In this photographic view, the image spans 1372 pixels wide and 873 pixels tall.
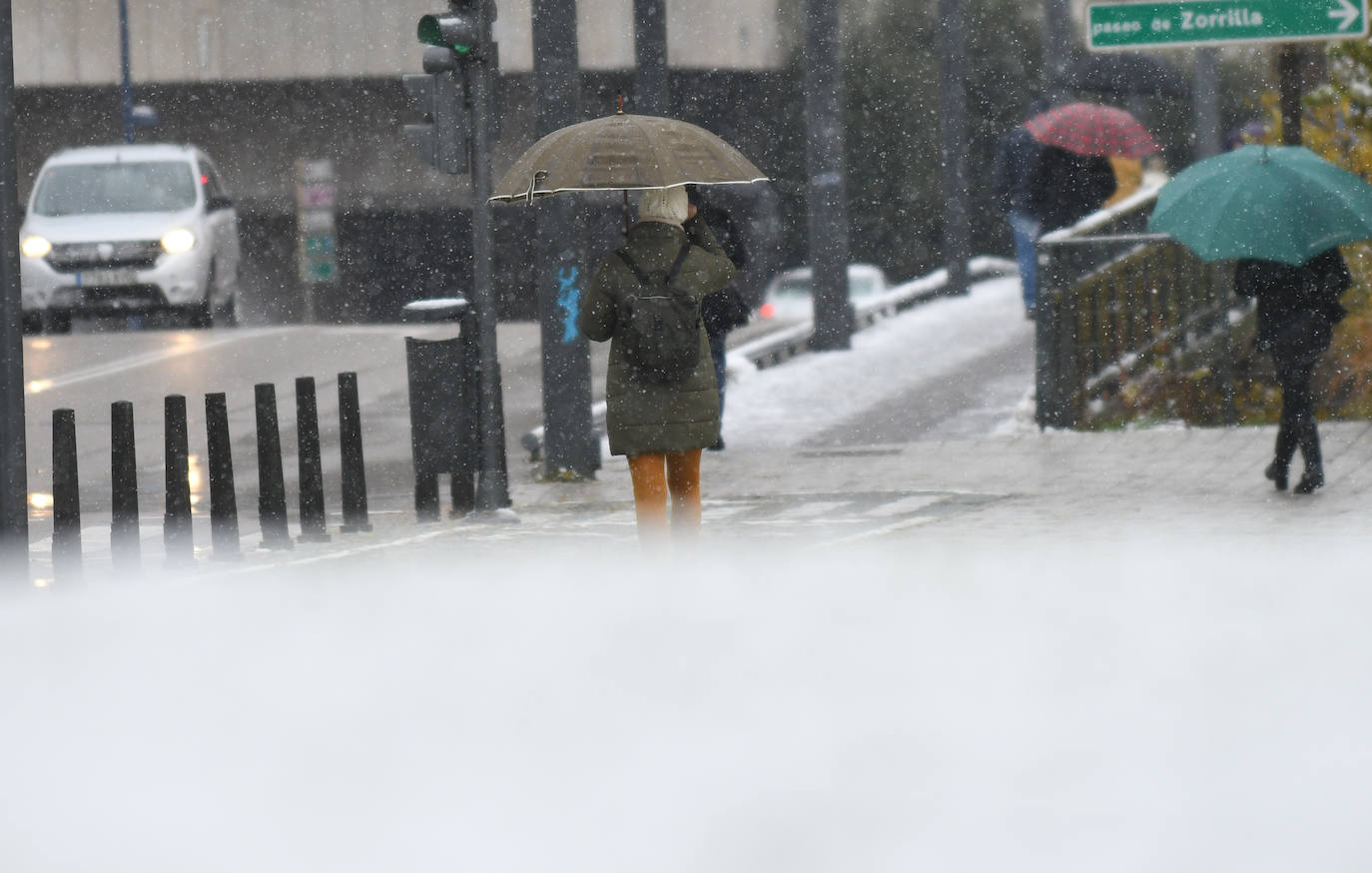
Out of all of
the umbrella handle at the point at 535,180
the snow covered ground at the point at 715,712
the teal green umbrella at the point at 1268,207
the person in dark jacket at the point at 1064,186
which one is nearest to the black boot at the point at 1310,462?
the teal green umbrella at the point at 1268,207

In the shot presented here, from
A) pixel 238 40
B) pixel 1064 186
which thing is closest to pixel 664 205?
pixel 1064 186

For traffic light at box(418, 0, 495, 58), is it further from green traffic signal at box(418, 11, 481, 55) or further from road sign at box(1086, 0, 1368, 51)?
road sign at box(1086, 0, 1368, 51)

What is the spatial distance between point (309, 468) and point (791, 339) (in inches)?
388

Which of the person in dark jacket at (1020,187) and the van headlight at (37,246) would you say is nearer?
the person in dark jacket at (1020,187)

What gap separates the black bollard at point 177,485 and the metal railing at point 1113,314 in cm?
602

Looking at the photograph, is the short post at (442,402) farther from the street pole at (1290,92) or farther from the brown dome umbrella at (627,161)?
the street pole at (1290,92)

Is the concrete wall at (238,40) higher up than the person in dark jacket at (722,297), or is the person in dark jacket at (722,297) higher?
Answer: the concrete wall at (238,40)

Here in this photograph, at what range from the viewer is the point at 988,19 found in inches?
1919

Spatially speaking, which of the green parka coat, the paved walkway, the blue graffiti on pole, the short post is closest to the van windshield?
the paved walkway

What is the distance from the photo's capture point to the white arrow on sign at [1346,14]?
12242mm

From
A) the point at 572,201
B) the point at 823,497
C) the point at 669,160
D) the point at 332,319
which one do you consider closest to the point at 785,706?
the point at 669,160

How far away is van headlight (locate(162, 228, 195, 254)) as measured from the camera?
21514 millimetres

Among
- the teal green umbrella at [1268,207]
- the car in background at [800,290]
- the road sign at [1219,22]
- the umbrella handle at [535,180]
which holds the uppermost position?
the road sign at [1219,22]

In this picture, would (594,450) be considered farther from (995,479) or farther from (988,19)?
(988,19)
